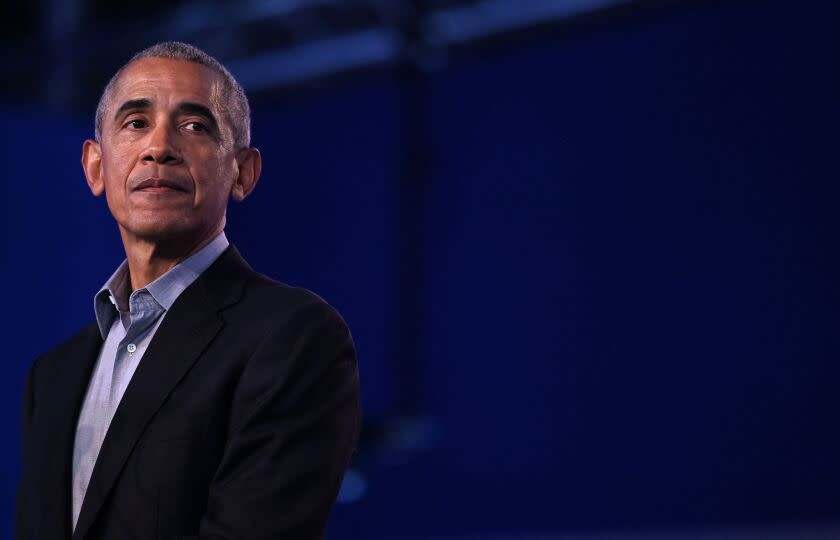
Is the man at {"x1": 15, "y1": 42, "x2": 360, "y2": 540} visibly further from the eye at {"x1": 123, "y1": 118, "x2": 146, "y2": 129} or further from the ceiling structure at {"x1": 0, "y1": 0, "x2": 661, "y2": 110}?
the ceiling structure at {"x1": 0, "y1": 0, "x2": 661, "y2": 110}

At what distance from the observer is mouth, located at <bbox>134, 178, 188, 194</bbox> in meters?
1.21

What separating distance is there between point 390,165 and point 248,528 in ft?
15.4

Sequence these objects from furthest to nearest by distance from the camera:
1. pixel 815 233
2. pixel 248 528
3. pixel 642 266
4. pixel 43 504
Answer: pixel 642 266 → pixel 815 233 → pixel 43 504 → pixel 248 528

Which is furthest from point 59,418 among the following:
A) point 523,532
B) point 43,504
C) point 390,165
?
point 390,165

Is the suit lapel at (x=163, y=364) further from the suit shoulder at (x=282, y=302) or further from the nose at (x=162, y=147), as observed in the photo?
the nose at (x=162, y=147)

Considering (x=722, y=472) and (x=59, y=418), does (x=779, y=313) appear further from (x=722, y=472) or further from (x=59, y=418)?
(x=59, y=418)

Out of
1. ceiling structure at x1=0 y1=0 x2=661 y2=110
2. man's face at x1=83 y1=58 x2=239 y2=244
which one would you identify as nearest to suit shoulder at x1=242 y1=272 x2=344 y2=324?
man's face at x1=83 y1=58 x2=239 y2=244

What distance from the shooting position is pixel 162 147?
3.97ft

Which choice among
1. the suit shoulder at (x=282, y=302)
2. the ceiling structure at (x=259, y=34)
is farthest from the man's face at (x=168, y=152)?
the ceiling structure at (x=259, y=34)

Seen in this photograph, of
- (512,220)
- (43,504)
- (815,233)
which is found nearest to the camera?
(43,504)

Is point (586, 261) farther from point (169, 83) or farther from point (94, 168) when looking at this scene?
point (169, 83)

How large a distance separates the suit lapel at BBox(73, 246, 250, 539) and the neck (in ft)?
0.13

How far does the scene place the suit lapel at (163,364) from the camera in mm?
1092

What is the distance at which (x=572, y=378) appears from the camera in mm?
4996
